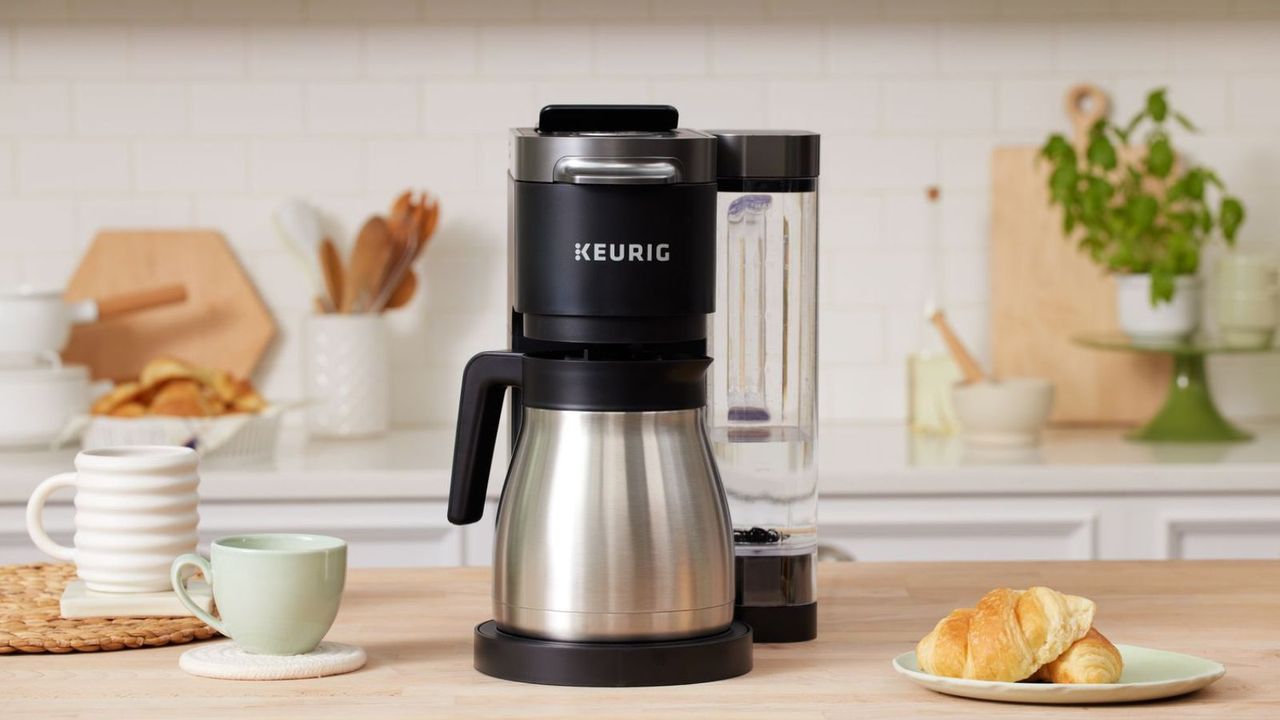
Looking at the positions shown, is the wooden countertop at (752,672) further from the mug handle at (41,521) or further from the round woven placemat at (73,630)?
the mug handle at (41,521)

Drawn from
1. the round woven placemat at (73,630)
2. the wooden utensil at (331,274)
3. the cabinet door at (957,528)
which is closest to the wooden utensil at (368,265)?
the wooden utensil at (331,274)

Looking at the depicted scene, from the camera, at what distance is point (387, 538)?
8.09 ft

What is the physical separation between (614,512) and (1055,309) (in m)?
2.08

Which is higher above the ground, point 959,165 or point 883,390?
point 959,165

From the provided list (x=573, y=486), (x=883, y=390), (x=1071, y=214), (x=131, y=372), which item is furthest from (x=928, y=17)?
(x=573, y=486)

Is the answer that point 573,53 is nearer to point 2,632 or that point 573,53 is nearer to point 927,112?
point 927,112

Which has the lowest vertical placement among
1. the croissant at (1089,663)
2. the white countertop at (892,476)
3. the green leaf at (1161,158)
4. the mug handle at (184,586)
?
the white countertop at (892,476)

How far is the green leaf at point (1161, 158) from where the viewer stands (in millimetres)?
2727

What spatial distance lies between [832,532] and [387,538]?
2.19 ft

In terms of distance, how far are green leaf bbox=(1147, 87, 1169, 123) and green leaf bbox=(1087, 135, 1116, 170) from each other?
8cm

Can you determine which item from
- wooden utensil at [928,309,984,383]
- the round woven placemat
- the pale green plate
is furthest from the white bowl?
the round woven placemat

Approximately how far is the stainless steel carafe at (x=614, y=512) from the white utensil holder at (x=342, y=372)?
176 centimetres

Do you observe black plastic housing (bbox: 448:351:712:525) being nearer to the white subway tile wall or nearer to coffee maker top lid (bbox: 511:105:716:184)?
coffee maker top lid (bbox: 511:105:716:184)

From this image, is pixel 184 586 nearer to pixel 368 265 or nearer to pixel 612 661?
pixel 612 661
